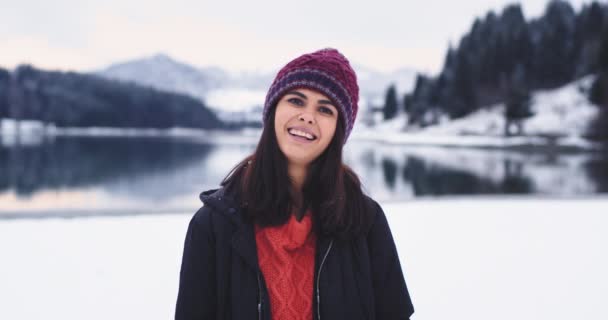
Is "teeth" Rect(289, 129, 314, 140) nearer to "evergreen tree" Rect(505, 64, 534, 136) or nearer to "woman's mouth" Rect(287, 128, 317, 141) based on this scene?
"woman's mouth" Rect(287, 128, 317, 141)

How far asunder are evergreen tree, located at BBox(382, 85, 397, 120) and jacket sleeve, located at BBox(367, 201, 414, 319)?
1202 inches

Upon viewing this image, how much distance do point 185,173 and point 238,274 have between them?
57.7ft

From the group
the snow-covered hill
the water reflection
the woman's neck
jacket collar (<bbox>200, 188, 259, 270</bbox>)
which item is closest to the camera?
jacket collar (<bbox>200, 188, 259, 270</bbox>)

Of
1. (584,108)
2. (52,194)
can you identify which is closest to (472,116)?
(584,108)

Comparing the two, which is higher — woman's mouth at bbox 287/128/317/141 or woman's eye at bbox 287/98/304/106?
woman's eye at bbox 287/98/304/106

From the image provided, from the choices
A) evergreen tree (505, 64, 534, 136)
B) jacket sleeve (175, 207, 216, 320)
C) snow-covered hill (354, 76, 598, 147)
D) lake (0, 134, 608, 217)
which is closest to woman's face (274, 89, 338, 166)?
jacket sleeve (175, 207, 216, 320)

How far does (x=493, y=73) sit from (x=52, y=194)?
4054 centimetres

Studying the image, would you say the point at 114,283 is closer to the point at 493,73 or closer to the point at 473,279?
the point at 473,279

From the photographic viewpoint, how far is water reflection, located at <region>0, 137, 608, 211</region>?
46.7 ft

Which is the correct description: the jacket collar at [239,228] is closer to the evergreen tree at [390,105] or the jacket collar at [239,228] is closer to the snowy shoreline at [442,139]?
the snowy shoreline at [442,139]

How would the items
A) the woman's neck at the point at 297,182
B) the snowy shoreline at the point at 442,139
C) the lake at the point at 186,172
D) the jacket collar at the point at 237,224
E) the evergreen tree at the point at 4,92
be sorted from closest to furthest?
the jacket collar at the point at 237,224 < the woman's neck at the point at 297,182 < the lake at the point at 186,172 < the evergreen tree at the point at 4,92 < the snowy shoreline at the point at 442,139

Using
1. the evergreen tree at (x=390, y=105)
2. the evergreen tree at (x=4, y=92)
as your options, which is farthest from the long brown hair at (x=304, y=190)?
the evergreen tree at (x=390, y=105)

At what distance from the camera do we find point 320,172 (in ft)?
4.17

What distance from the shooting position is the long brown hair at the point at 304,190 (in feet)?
3.86
